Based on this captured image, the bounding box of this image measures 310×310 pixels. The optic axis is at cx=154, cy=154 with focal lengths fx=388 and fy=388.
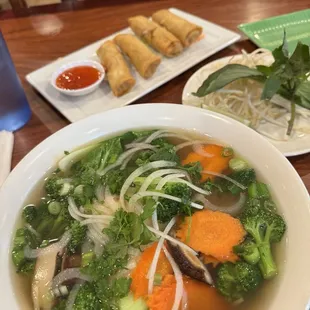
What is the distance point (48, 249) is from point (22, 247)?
9 cm

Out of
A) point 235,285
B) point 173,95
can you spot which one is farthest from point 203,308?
point 173,95

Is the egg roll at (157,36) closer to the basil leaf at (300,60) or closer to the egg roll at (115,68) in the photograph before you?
the egg roll at (115,68)

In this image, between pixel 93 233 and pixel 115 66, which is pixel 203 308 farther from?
pixel 115 66

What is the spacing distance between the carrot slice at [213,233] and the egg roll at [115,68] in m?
1.06

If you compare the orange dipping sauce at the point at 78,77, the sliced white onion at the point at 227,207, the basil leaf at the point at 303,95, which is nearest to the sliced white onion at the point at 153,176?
the sliced white onion at the point at 227,207

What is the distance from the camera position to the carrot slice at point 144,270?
1187 millimetres

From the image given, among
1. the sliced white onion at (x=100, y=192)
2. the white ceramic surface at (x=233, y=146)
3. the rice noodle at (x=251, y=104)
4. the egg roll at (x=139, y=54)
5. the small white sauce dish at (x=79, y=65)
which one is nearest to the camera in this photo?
the white ceramic surface at (x=233, y=146)

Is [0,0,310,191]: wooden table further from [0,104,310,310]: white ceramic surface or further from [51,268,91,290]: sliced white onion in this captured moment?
[51,268,91,290]: sliced white onion

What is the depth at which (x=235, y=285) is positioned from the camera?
3.92 feet

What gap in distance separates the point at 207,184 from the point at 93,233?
45 centimetres

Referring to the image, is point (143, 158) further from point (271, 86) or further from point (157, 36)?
point (157, 36)

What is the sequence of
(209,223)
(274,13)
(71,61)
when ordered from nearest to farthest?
→ (209,223), (71,61), (274,13)

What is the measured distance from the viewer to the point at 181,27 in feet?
7.98

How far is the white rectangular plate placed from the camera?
2.12m
